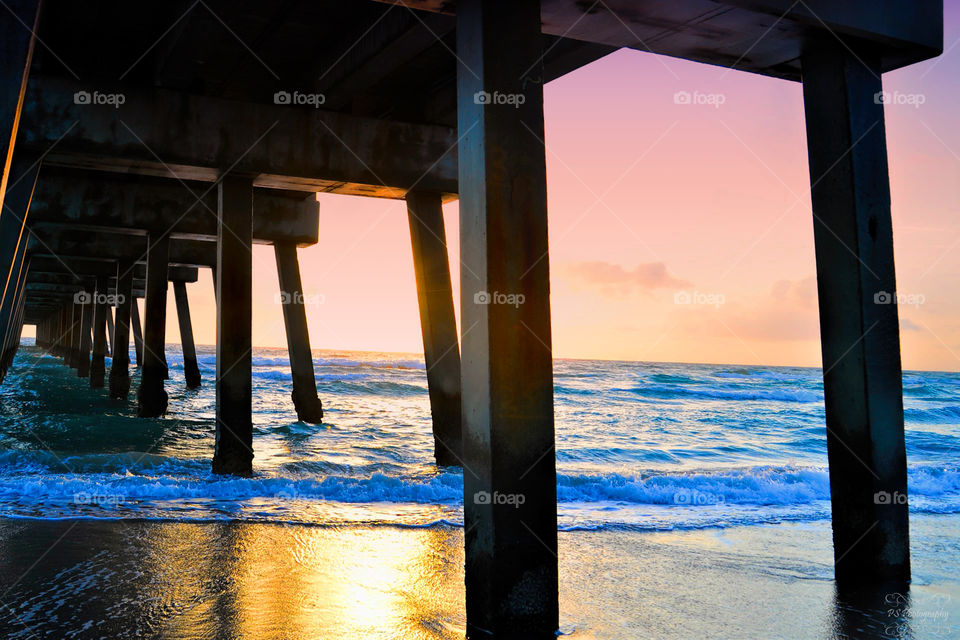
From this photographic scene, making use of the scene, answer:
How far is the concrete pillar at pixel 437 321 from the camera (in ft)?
29.6

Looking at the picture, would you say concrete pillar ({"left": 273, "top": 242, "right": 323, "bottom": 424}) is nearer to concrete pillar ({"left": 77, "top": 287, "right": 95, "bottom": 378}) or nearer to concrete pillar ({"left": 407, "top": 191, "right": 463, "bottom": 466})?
concrete pillar ({"left": 407, "top": 191, "right": 463, "bottom": 466})

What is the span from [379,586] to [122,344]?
18037mm

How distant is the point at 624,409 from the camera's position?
22.5m

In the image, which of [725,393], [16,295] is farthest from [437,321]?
[725,393]

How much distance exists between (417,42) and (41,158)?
4.55m

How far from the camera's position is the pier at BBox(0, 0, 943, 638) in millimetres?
3381

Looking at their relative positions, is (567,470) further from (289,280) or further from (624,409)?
(624,409)

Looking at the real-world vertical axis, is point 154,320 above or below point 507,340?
above

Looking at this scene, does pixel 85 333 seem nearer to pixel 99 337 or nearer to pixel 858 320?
pixel 99 337

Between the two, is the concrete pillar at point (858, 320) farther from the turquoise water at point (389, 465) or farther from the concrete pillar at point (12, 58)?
the concrete pillar at point (12, 58)

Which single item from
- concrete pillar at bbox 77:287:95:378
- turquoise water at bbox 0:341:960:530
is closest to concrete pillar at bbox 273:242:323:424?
turquoise water at bbox 0:341:960:530

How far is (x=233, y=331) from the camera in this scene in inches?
330

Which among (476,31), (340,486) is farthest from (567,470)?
(476,31)

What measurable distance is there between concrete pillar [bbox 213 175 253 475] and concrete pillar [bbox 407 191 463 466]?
6.83 feet
